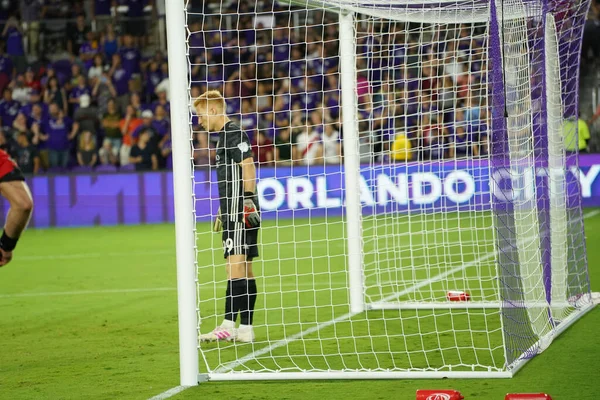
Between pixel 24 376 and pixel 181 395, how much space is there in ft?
4.72

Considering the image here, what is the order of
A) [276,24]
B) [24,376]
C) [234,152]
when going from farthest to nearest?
[276,24], [234,152], [24,376]

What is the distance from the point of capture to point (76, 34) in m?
26.9

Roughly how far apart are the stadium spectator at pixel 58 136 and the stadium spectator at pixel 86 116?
0.18 meters

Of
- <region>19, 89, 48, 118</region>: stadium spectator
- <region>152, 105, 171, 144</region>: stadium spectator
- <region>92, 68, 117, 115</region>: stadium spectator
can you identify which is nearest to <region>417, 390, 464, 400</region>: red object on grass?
<region>152, 105, 171, 144</region>: stadium spectator

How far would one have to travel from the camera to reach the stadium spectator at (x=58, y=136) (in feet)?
74.3

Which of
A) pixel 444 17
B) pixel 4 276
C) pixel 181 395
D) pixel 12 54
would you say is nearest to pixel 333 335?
pixel 181 395

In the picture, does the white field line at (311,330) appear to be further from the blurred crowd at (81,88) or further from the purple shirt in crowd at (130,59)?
the purple shirt in crowd at (130,59)

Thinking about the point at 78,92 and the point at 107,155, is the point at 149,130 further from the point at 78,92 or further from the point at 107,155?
the point at 78,92

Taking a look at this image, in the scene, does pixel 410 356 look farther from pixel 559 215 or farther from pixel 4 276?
pixel 4 276

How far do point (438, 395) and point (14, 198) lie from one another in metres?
2.69

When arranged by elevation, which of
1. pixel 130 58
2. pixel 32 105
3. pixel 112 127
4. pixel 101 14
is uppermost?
pixel 101 14

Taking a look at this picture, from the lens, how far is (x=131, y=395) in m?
6.35

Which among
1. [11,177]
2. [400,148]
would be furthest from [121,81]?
[11,177]

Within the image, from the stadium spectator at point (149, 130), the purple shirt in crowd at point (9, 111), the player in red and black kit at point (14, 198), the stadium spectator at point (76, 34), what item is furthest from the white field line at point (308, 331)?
the stadium spectator at point (76, 34)
